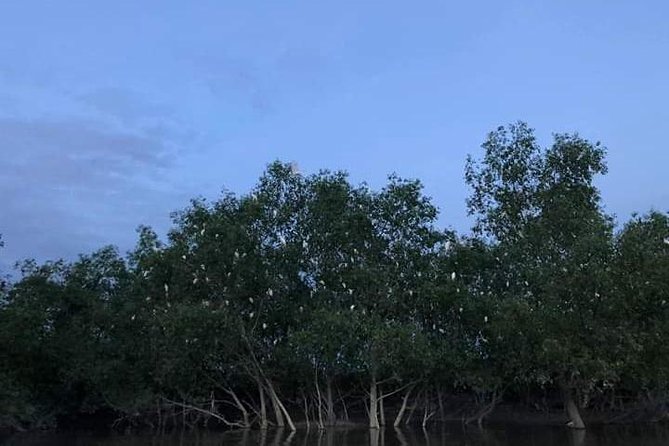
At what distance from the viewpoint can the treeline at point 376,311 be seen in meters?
26.0

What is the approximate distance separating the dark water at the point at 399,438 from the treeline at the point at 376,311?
1899 mm

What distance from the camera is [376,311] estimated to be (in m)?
30.6

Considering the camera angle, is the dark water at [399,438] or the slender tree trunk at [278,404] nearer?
the dark water at [399,438]

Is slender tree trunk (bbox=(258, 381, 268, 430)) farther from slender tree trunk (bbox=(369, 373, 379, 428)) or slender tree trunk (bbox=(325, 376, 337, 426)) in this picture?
slender tree trunk (bbox=(369, 373, 379, 428))

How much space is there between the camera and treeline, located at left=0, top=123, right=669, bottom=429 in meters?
26.0

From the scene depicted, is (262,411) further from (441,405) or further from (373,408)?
(441,405)

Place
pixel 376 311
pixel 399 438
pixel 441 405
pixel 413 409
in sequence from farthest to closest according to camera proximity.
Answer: pixel 441 405 < pixel 413 409 < pixel 376 311 < pixel 399 438

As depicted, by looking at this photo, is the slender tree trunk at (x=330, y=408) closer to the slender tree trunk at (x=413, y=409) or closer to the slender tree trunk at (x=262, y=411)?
the slender tree trunk at (x=262, y=411)

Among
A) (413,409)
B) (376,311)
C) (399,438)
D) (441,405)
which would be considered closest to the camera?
(399,438)

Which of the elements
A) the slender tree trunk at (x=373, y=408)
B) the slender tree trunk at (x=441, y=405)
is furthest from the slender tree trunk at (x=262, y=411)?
the slender tree trunk at (x=441, y=405)

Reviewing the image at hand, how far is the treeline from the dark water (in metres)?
1.90

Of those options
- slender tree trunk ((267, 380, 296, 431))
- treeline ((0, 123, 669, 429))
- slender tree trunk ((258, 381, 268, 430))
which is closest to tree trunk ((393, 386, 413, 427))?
treeline ((0, 123, 669, 429))

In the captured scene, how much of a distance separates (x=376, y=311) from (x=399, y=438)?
6.00 meters

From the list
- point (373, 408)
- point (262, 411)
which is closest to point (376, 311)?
point (373, 408)
